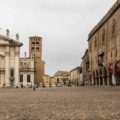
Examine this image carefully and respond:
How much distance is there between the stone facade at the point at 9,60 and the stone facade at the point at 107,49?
1920 centimetres

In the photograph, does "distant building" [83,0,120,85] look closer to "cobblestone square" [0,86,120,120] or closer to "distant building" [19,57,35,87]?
"distant building" [19,57,35,87]

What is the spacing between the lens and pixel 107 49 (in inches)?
3499

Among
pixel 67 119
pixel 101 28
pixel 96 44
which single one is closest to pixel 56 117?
pixel 67 119

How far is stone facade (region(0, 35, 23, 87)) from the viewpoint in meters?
116

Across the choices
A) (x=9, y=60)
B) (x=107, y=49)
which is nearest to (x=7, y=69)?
(x=9, y=60)

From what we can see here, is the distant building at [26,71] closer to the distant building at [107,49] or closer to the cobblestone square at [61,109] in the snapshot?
Result: the distant building at [107,49]

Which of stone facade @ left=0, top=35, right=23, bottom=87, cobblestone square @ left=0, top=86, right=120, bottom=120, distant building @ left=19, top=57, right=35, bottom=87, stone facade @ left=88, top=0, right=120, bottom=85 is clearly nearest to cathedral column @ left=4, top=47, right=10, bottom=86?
stone facade @ left=0, top=35, right=23, bottom=87

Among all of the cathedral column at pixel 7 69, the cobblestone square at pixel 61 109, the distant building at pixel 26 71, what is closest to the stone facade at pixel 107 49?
the cathedral column at pixel 7 69

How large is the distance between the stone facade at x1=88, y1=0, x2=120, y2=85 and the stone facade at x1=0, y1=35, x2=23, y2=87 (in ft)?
63.0

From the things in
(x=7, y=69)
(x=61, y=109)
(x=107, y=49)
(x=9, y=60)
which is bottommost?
(x=61, y=109)

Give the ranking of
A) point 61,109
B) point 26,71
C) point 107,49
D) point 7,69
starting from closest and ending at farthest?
point 61,109, point 107,49, point 7,69, point 26,71

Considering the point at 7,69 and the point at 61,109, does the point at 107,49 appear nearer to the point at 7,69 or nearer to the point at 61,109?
the point at 7,69

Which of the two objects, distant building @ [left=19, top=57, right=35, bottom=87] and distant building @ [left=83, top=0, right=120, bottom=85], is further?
distant building @ [left=19, top=57, right=35, bottom=87]

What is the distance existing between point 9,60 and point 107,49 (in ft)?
117
